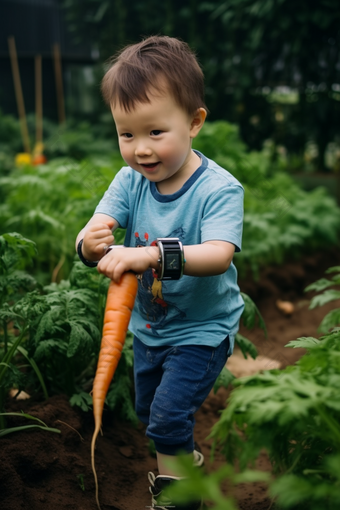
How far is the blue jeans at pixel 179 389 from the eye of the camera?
6.86 ft

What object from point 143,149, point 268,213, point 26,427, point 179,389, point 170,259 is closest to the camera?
point 170,259

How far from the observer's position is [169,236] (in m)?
2.14

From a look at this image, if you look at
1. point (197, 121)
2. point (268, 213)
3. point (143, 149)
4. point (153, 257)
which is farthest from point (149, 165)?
point (268, 213)

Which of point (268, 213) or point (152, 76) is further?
point (268, 213)

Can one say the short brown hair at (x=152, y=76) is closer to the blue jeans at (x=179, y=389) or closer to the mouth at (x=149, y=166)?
the mouth at (x=149, y=166)

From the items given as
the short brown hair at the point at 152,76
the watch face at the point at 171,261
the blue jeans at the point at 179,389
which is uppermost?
the short brown hair at the point at 152,76

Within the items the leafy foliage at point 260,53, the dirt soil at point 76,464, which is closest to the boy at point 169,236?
the dirt soil at point 76,464

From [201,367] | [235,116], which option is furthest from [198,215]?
[235,116]

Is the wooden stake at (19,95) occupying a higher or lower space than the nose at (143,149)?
lower

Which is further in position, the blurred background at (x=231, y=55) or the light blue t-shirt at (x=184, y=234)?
the blurred background at (x=231, y=55)

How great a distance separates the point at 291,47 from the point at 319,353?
23.0 ft

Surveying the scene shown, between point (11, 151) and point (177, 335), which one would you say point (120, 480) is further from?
→ point (11, 151)

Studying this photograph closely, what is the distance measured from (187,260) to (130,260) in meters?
0.19

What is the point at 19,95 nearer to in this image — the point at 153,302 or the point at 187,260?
the point at 153,302
